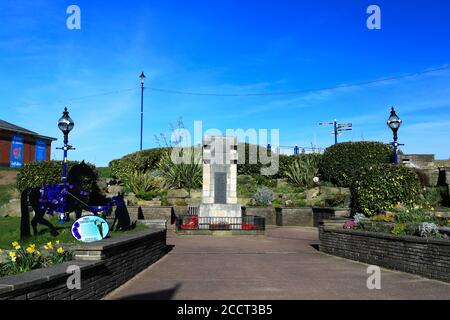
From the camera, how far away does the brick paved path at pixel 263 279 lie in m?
7.44

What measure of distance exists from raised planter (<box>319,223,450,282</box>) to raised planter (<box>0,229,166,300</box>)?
224 inches

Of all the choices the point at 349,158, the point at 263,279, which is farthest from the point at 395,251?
the point at 349,158

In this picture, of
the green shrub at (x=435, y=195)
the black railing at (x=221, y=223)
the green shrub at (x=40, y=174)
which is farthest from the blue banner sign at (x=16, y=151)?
the green shrub at (x=435, y=195)

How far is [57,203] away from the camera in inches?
432

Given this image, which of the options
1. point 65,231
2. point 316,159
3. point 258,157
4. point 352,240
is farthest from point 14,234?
point 258,157

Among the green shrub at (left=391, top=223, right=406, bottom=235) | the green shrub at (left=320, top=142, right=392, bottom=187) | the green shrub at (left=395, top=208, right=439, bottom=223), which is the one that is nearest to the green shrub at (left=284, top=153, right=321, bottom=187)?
the green shrub at (left=320, top=142, right=392, bottom=187)

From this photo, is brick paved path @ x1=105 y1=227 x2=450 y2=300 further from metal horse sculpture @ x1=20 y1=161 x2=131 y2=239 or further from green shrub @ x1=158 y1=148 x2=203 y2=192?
green shrub @ x1=158 y1=148 x2=203 y2=192

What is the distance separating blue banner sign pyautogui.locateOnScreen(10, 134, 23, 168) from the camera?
39394 millimetres

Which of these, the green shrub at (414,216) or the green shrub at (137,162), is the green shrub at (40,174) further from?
the green shrub at (414,216)

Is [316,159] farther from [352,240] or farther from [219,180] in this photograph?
[352,240]

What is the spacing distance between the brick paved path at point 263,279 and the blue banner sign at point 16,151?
30839mm

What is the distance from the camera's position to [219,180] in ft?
74.2

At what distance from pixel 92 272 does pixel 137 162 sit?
28806mm

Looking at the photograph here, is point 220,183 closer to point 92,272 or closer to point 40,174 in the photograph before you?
point 40,174
